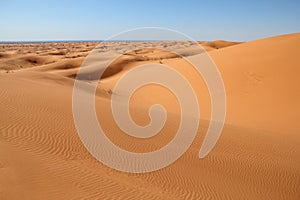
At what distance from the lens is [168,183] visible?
6559mm

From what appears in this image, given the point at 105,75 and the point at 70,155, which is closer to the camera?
the point at 70,155

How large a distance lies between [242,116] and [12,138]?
13101 millimetres

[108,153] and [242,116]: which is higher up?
[108,153]

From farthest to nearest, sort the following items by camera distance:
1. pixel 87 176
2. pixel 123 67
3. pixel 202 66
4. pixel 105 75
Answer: pixel 123 67 < pixel 105 75 < pixel 202 66 < pixel 87 176

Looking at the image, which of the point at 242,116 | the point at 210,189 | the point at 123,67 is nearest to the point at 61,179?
the point at 210,189

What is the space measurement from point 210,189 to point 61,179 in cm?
334

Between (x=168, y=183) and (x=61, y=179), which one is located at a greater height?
(x=61, y=179)

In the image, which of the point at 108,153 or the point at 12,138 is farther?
the point at 108,153

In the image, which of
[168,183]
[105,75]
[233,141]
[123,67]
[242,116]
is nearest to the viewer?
[168,183]

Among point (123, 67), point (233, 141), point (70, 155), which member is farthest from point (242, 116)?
point (123, 67)

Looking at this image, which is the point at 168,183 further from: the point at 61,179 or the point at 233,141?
the point at 233,141

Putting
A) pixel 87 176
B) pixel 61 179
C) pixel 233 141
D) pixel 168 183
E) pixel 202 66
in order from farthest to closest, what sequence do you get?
pixel 202 66 < pixel 233 141 < pixel 168 183 < pixel 87 176 < pixel 61 179

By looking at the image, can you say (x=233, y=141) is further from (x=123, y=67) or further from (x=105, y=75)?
(x=123, y=67)

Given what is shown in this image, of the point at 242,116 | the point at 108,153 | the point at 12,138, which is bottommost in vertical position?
the point at 242,116
